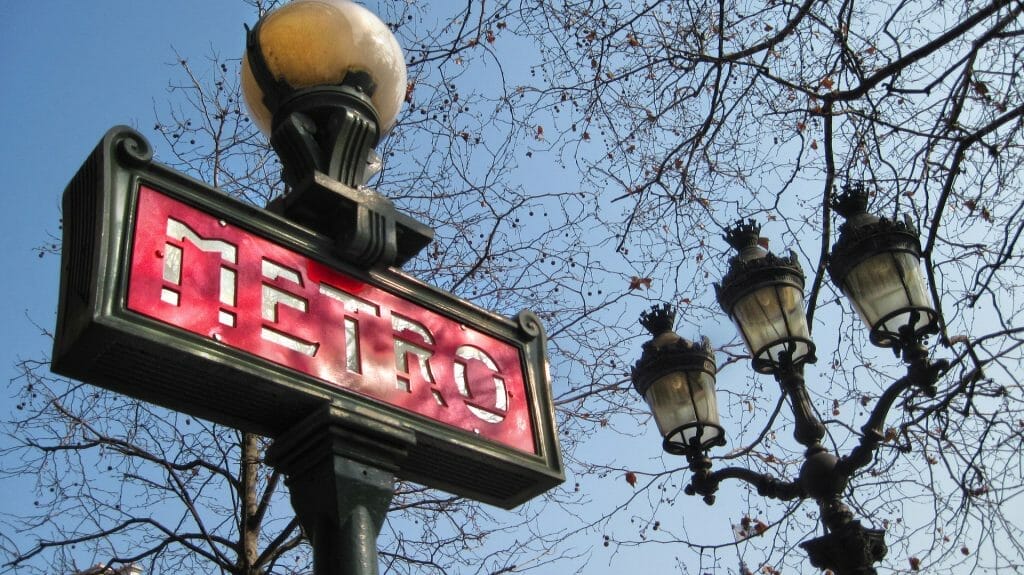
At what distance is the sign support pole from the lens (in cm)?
180

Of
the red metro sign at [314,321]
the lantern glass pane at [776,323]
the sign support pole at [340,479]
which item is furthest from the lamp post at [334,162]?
the lantern glass pane at [776,323]

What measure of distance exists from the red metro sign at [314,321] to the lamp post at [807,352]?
3.09 m

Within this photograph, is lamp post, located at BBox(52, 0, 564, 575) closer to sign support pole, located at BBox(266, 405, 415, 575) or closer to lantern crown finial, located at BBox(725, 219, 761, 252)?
sign support pole, located at BBox(266, 405, 415, 575)

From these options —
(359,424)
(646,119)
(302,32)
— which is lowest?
(359,424)

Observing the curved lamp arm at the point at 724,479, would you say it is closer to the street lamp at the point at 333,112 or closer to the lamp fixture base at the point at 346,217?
the street lamp at the point at 333,112

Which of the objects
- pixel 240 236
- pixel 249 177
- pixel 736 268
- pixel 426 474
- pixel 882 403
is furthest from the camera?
pixel 249 177

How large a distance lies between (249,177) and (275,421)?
28.5ft

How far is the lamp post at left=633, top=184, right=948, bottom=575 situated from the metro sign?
3037mm

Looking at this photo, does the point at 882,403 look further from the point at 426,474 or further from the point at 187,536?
the point at 187,536

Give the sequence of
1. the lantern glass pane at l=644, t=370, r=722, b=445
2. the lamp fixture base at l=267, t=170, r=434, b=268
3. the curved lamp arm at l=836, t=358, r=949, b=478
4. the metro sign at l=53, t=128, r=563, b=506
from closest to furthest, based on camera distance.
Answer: the metro sign at l=53, t=128, r=563, b=506, the lamp fixture base at l=267, t=170, r=434, b=268, the curved lamp arm at l=836, t=358, r=949, b=478, the lantern glass pane at l=644, t=370, r=722, b=445

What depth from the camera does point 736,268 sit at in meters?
5.51

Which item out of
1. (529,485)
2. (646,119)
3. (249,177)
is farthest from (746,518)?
(529,485)

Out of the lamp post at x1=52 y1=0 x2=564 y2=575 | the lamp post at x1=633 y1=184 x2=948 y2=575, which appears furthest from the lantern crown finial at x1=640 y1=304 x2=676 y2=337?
the lamp post at x1=52 y1=0 x2=564 y2=575

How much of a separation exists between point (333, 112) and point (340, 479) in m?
0.98
